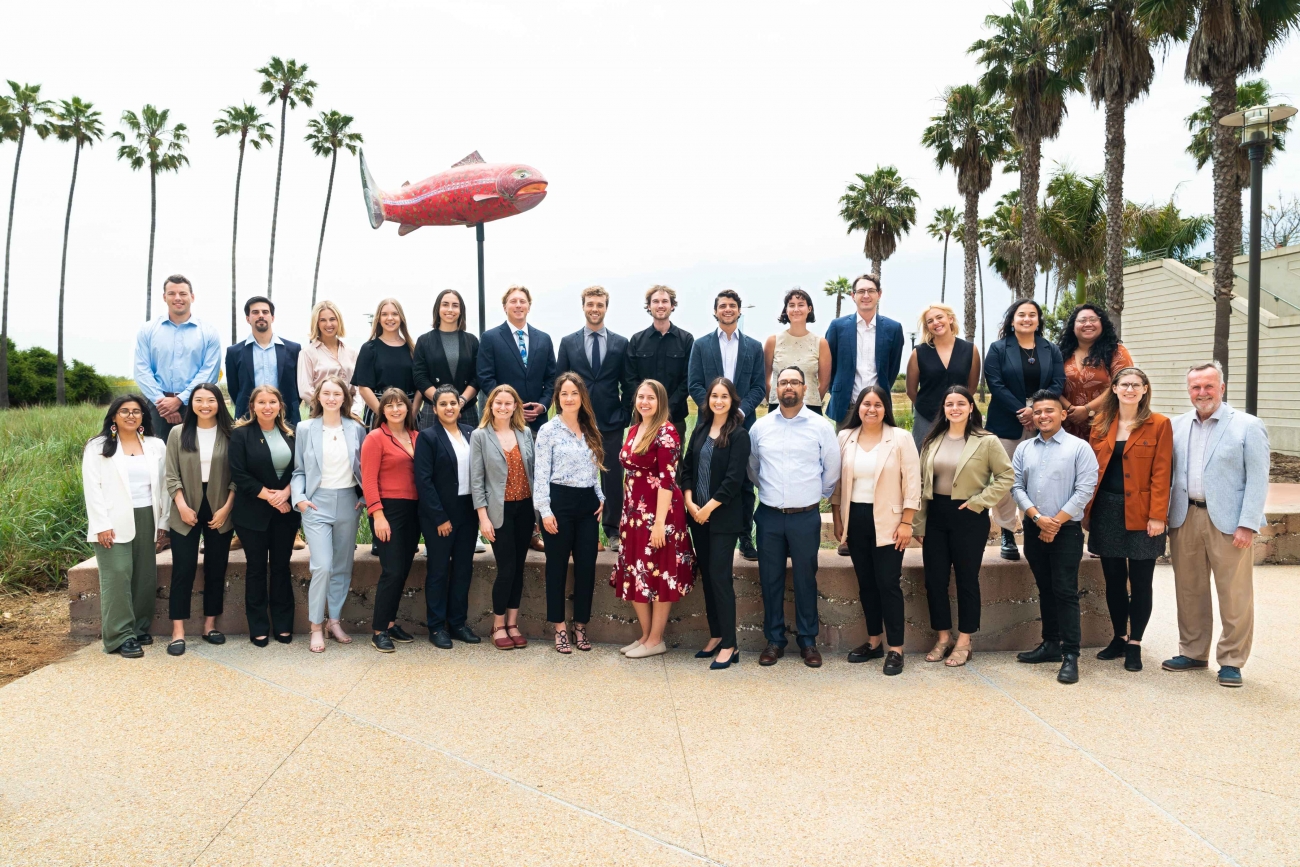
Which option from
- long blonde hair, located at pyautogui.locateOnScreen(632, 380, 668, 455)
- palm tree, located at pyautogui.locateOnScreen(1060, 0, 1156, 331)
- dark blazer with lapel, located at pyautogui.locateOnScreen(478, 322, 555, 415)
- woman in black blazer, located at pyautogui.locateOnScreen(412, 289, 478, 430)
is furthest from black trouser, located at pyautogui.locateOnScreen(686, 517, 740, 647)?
palm tree, located at pyautogui.locateOnScreen(1060, 0, 1156, 331)

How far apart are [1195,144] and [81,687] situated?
110 feet

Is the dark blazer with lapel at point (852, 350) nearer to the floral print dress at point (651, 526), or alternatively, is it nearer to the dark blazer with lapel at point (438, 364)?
the floral print dress at point (651, 526)

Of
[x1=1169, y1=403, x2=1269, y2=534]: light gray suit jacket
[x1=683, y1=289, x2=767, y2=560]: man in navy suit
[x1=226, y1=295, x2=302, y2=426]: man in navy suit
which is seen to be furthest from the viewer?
[x1=226, y1=295, x2=302, y2=426]: man in navy suit

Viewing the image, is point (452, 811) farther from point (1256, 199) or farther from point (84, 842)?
point (1256, 199)

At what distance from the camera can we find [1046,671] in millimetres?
4996

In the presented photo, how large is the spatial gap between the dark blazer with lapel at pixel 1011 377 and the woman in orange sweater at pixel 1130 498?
1.66 ft

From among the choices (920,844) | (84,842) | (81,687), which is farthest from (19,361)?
(920,844)

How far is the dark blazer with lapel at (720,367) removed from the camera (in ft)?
18.6

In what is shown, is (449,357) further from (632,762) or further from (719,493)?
(632,762)

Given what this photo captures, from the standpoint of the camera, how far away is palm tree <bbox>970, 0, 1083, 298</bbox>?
20.4 meters

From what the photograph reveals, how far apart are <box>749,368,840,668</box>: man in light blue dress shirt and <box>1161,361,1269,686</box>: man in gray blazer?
7.25 ft

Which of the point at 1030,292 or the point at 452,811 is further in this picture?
the point at 1030,292

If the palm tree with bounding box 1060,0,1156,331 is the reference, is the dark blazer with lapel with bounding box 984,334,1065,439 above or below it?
below

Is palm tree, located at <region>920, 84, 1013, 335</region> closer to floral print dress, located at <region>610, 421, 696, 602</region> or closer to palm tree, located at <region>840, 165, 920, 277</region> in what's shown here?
palm tree, located at <region>840, 165, 920, 277</region>
